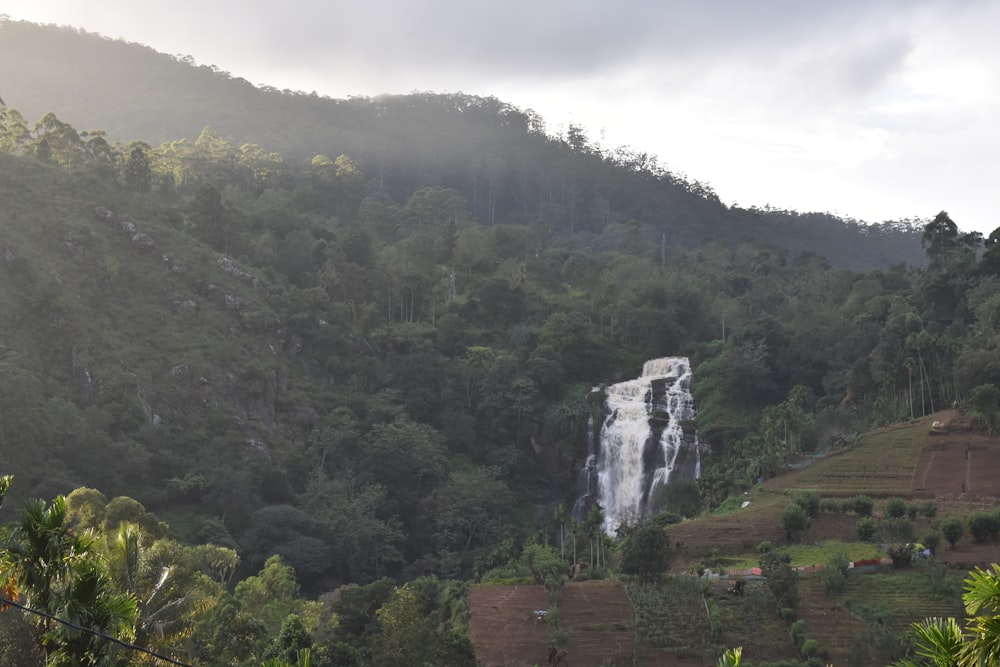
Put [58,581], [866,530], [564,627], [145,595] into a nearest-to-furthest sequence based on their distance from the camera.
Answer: [58,581] < [145,595] < [564,627] < [866,530]

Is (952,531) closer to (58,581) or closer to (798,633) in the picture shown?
(798,633)

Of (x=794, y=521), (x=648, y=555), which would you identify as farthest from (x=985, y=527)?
(x=648, y=555)

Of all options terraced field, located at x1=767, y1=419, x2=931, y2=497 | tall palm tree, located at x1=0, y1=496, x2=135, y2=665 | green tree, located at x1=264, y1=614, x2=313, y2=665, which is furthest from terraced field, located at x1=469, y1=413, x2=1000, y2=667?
tall palm tree, located at x1=0, y1=496, x2=135, y2=665

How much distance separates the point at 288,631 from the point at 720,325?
49.9 meters

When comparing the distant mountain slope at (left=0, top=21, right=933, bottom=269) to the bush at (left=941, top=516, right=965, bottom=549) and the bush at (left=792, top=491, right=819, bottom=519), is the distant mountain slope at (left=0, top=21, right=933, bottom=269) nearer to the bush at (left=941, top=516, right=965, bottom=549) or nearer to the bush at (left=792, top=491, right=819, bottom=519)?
the bush at (left=792, top=491, right=819, bottom=519)

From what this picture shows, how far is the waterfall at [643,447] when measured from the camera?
184 ft

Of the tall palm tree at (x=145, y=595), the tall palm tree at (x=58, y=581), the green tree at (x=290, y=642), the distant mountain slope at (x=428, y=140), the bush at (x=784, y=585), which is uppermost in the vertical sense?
the distant mountain slope at (x=428, y=140)

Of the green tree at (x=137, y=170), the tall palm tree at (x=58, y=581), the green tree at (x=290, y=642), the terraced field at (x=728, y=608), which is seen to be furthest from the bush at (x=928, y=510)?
the green tree at (x=137, y=170)

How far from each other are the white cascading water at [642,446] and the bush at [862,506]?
54.5 ft

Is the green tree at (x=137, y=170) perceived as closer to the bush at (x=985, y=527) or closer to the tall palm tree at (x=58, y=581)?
the bush at (x=985, y=527)

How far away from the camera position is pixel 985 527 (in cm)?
3400

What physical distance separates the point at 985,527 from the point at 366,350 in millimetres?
36655

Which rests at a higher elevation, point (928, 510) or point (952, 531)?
point (928, 510)

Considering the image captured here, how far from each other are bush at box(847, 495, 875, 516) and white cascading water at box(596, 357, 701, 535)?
16.6m
